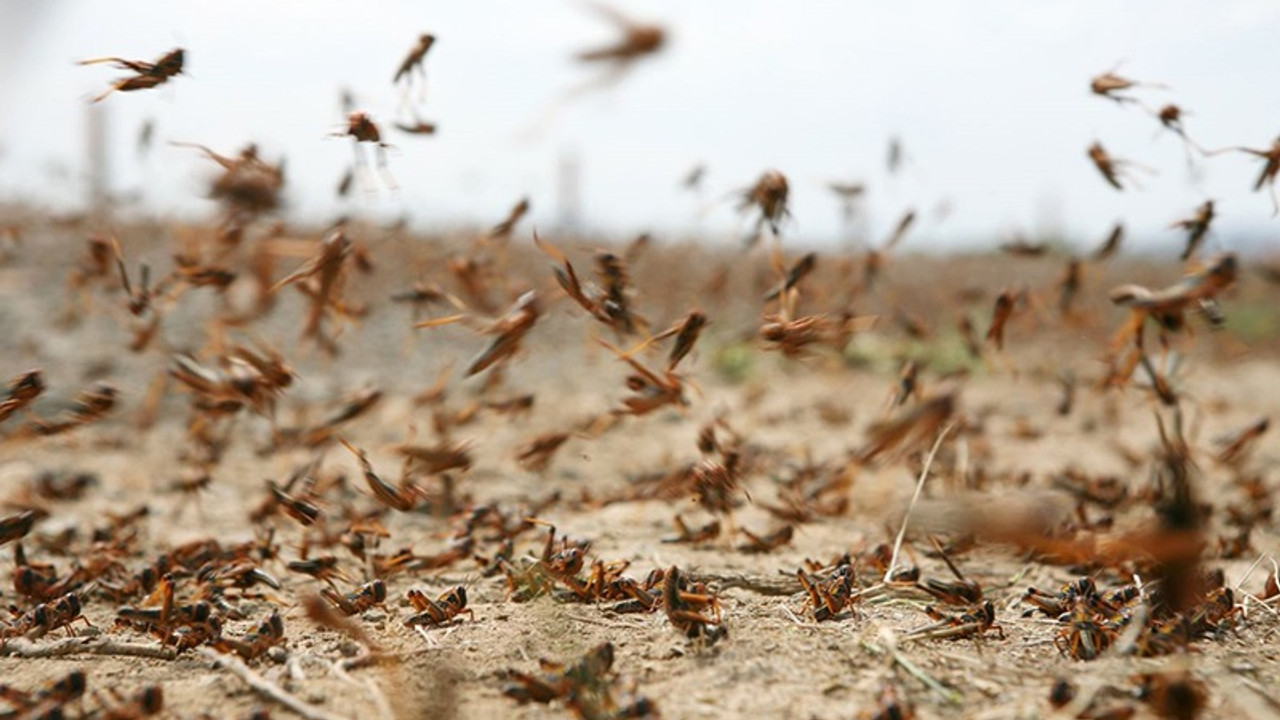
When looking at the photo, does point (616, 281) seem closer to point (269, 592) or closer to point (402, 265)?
point (269, 592)

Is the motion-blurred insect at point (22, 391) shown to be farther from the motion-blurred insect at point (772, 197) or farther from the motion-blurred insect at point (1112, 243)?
the motion-blurred insect at point (1112, 243)

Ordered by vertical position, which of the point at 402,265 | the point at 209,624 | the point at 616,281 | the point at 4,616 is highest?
the point at 616,281

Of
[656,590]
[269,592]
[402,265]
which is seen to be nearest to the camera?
[656,590]

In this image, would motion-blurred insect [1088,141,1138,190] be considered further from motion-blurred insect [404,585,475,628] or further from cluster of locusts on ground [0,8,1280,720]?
motion-blurred insect [404,585,475,628]

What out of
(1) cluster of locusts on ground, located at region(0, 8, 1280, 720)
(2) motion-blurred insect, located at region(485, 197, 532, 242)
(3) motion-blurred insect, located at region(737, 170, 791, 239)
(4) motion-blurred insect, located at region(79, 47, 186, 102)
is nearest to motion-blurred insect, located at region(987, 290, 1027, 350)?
(1) cluster of locusts on ground, located at region(0, 8, 1280, 720)

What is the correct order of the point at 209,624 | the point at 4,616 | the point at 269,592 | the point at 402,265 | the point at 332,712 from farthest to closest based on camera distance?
the point at 402,265, the point at 269,592, the point at 4,616, the point at 209,624, the point at 332,712

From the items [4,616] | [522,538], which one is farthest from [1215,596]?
[4,616]

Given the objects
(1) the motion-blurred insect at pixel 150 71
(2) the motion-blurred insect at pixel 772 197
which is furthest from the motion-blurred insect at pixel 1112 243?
(1) the motion-blurred insect at pixel 150 71
